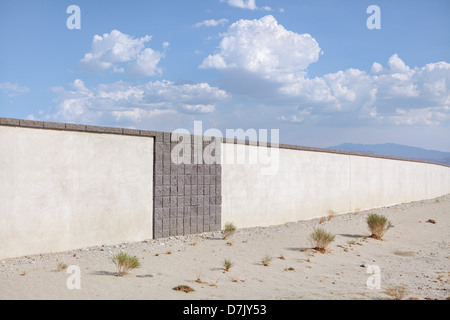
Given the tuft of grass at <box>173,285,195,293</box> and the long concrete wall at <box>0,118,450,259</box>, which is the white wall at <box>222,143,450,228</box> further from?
the tuft of grass at <box>173,285,195,293</box>

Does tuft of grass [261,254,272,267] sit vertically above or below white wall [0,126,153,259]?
below

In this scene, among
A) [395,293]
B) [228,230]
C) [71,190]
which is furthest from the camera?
[228,230]

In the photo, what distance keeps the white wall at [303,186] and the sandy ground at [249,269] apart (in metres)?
1.35

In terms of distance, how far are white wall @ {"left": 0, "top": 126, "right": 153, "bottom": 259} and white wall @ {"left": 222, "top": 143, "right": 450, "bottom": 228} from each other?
3.50m

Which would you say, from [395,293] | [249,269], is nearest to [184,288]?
[249,269]

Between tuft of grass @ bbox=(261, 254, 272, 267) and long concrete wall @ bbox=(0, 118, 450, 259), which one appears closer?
long concrete wall @ bbox=(0, 118, 450, 259)

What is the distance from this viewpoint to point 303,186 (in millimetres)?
16328

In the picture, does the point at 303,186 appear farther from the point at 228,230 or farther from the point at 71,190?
the point at 71,190

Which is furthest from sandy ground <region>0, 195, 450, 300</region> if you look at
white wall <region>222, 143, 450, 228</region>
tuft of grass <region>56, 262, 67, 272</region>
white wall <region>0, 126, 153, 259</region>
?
white wall <region>222, 143, 450, 228</region>

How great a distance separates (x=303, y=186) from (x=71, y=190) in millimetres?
9885

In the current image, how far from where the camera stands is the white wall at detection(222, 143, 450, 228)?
13781 mm

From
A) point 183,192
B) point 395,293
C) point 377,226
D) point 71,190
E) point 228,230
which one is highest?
point 71,190

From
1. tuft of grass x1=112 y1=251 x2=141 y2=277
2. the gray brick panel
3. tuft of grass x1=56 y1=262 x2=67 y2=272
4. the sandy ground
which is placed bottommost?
the sandy ground

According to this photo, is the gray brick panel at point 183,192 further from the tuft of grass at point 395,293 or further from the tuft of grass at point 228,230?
the tuft of grass at point 395,293
